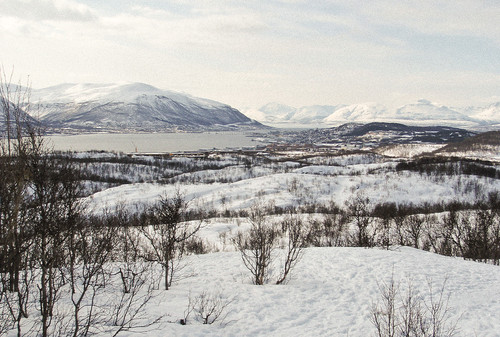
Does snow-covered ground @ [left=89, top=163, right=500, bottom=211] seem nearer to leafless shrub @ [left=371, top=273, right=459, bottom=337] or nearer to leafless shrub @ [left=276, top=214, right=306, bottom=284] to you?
leafless shrub @ [left=276, top=214, right=306, bottom=284]

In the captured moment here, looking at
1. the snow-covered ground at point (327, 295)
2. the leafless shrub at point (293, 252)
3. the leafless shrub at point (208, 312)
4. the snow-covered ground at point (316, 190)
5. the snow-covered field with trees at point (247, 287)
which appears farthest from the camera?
the snow-covered ground at point (316, 190)

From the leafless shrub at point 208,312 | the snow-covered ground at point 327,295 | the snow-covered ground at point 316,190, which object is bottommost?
the snow-covered ground at point 316,190

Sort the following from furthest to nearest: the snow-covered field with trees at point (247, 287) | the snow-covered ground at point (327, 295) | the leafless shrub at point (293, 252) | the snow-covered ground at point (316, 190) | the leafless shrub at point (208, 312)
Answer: the snow-covered ground at point (316, 190), the leafless shrub at point (293, 252), the snow-covered ground at point (327, 295), the leafless shrub at point (208, 312), the snow-covered field with trees at point (247, 287)

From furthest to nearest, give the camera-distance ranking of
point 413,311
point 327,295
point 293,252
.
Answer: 1. point 293,252
2. point 327,295
3. point 413,311

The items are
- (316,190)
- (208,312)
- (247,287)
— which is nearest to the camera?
(208,312)

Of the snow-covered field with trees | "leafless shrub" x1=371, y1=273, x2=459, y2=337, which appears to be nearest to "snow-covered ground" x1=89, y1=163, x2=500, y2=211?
the snow-covered field with trees

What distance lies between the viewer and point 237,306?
426 inches

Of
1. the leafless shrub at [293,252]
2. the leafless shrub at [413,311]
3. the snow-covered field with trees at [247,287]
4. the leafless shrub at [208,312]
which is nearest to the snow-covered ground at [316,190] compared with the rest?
the snow-covered field with trees at [247,287]

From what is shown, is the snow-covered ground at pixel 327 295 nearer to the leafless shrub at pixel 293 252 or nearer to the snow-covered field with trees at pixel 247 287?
the snow-covered field with trees at pixel 247 287

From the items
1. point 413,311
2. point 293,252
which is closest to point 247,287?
point 293,252

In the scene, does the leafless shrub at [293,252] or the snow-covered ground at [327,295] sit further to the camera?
the leafless shrub at [293,252]

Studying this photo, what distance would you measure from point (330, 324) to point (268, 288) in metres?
3.60

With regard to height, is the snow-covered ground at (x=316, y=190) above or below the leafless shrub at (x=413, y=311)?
below

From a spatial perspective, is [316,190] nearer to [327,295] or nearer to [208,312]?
[327,295]
